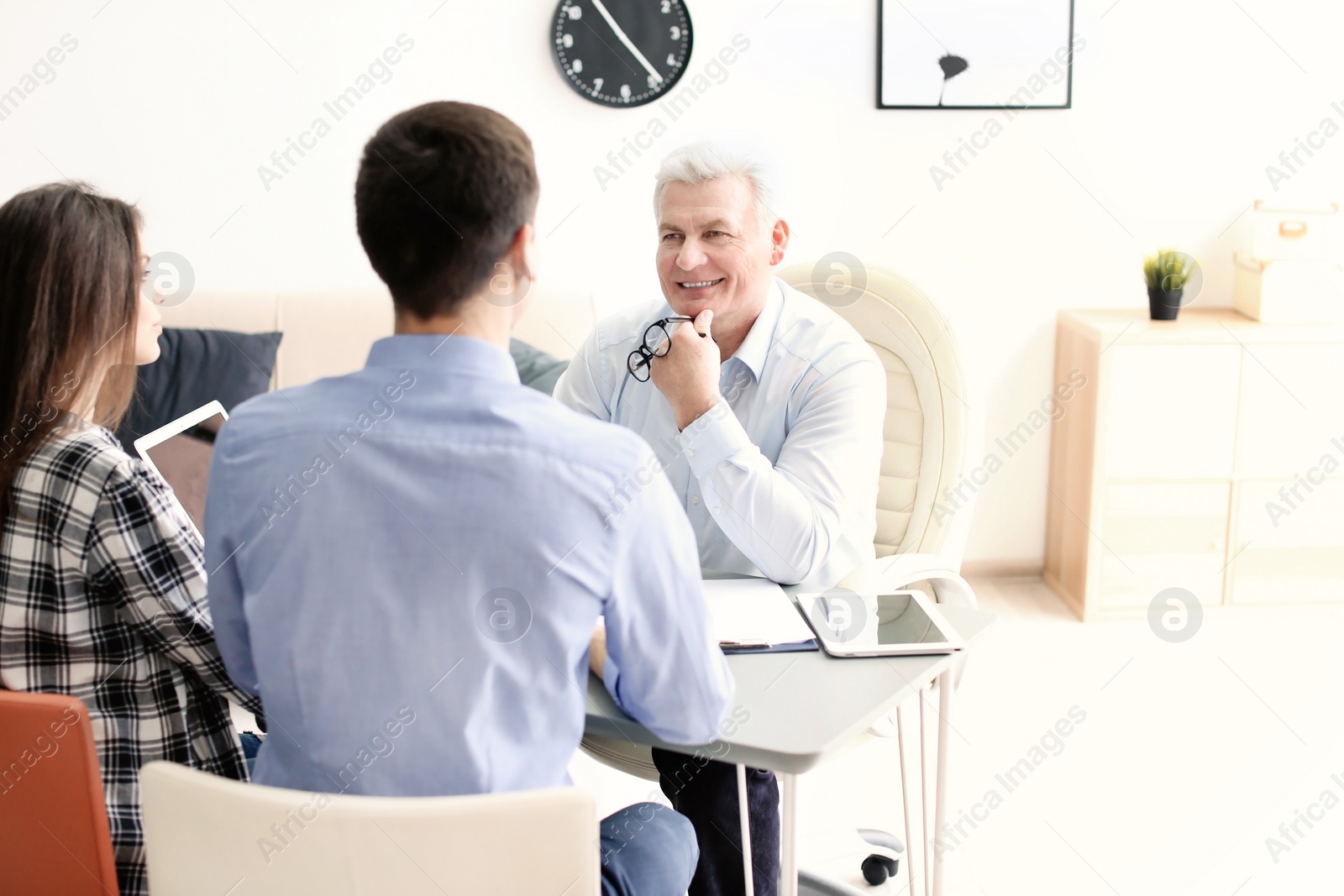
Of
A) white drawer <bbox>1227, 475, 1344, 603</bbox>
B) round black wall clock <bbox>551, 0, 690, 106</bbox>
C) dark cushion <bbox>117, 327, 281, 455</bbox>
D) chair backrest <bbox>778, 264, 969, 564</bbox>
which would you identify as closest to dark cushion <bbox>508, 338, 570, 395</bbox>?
dark cushion <bbox>117, 327, 281, 455</bbox>

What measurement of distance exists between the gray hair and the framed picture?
1541 mm

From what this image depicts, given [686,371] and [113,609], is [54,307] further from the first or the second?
[686,371]

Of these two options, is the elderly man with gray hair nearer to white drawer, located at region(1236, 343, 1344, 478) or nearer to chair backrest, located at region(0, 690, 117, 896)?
chair backrest, located at region(0, 690, 117, 896)

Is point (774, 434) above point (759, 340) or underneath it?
underneath

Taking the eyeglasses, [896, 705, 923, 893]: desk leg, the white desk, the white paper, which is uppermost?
the eyeglasses

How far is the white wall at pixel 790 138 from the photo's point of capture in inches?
123

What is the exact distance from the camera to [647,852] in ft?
4.12

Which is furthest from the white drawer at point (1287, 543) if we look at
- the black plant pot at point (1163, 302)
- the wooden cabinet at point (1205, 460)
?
the black plant pot at point (1163, 302)

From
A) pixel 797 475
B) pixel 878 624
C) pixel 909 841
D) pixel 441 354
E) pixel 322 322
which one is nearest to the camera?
pixel 441 354

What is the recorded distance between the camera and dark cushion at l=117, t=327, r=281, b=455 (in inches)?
113

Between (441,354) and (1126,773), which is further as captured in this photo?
(1126,773)

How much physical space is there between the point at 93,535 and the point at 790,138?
249 cm

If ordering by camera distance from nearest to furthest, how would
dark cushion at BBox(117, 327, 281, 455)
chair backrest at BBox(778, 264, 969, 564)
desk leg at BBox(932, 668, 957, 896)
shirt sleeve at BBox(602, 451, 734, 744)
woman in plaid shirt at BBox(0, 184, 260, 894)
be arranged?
shirt sleeve at BBox(602, 451, 734, 744), woman in plaid shirt at BBox(0, 184, 260, 894), desk leg at BBox(932, 668, 957, 896), chair backrest at BBox(778, 264, 969, 564), dark cushion at BBox(117, 327, 281, 455)

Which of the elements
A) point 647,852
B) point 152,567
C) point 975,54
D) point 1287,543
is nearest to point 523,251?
point 152,567
